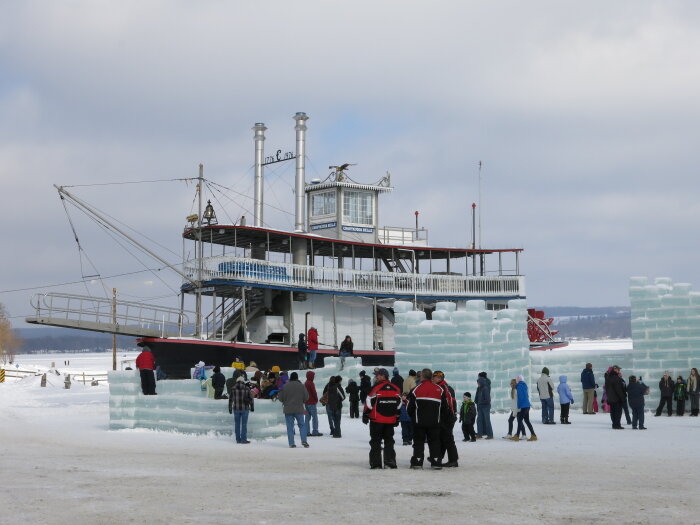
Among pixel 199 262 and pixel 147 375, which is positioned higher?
pixel 199 262

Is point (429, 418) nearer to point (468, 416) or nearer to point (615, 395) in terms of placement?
point (468, 416)

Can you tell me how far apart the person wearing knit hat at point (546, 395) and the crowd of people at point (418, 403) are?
0.02 m

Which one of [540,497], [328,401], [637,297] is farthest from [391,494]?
[637,297]

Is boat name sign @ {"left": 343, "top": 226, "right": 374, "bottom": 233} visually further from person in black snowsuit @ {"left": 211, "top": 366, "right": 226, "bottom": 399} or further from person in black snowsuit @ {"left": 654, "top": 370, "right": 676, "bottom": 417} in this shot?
person in black snowsuit @ {"left": 211, "top": 366, "right": 226, "bottom": 399}

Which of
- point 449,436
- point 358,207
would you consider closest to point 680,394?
point 449,436

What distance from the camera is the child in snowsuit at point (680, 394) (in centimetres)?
2511

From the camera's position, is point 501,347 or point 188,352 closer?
point 501,347

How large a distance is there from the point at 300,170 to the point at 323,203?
1959mm

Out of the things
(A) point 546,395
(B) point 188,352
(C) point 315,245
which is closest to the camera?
(A) point 546,395

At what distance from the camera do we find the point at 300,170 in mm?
44250

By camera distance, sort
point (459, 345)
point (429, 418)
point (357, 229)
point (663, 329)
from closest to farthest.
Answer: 1. point (429, 418)
2. point (459, 345)
3. point (663, 329)
4. point (357, 229)

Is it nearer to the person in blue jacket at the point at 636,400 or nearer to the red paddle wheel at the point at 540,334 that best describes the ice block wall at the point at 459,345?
the person in blue jacket at the point at 636,400

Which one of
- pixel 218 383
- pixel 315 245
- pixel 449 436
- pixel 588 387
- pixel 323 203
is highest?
pixel 323 203

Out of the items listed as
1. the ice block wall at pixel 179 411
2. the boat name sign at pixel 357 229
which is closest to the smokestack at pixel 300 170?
the boat name sign at pixel 357 229
